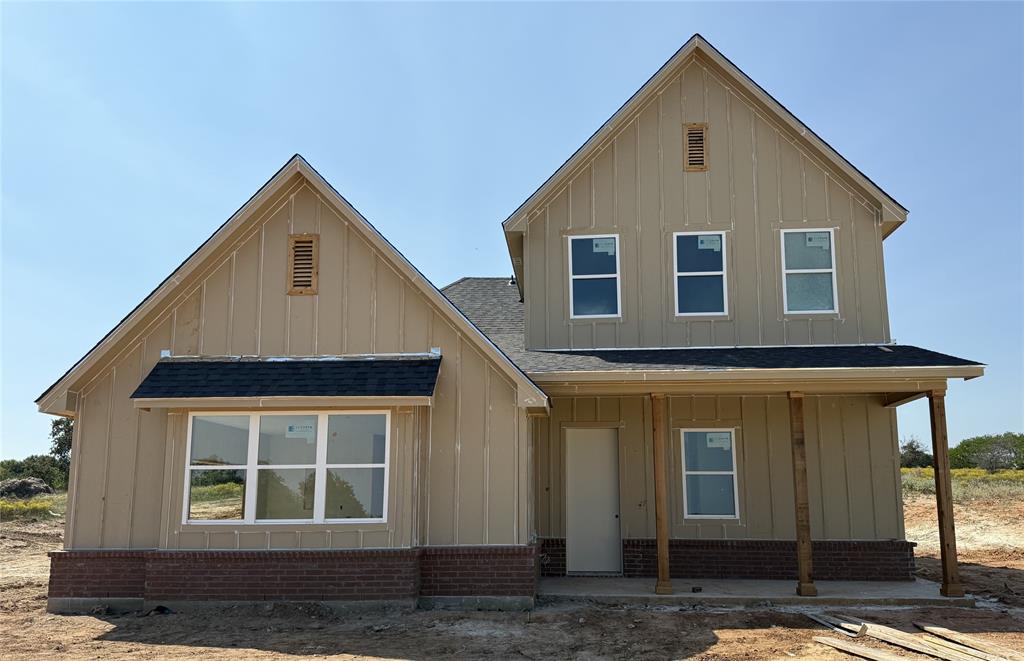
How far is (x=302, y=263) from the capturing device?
38.1 feet

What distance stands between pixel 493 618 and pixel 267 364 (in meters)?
4.58

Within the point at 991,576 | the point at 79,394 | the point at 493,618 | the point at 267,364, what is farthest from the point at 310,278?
the point at 991,576

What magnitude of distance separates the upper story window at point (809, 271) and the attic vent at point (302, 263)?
7464 millimetres

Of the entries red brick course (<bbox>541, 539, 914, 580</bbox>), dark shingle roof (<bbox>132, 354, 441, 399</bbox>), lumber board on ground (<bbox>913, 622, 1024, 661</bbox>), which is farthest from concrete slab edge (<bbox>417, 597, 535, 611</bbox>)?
lumber board on ground (<bbox>913, 622, 1024, 661</bbox>)

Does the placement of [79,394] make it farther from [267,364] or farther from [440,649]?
[440,649]

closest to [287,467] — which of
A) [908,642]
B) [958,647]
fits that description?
[908,642]

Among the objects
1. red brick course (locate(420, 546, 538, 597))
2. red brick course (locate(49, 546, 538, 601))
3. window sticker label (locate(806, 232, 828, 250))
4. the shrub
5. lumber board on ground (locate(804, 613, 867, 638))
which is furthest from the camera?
the shrub

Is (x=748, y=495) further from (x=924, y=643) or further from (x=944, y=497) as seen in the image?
(x=924, y=643)

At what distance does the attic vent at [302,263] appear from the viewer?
1153 centimetres

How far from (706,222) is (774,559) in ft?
18.2

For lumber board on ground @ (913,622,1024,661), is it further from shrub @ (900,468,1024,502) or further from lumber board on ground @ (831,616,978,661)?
shrub @ (900,468,1024,502)

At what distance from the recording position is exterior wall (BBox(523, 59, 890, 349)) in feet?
43.4

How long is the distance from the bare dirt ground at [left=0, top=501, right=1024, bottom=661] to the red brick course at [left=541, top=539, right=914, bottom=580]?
5.54ft

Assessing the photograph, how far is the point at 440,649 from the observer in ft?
28.7
